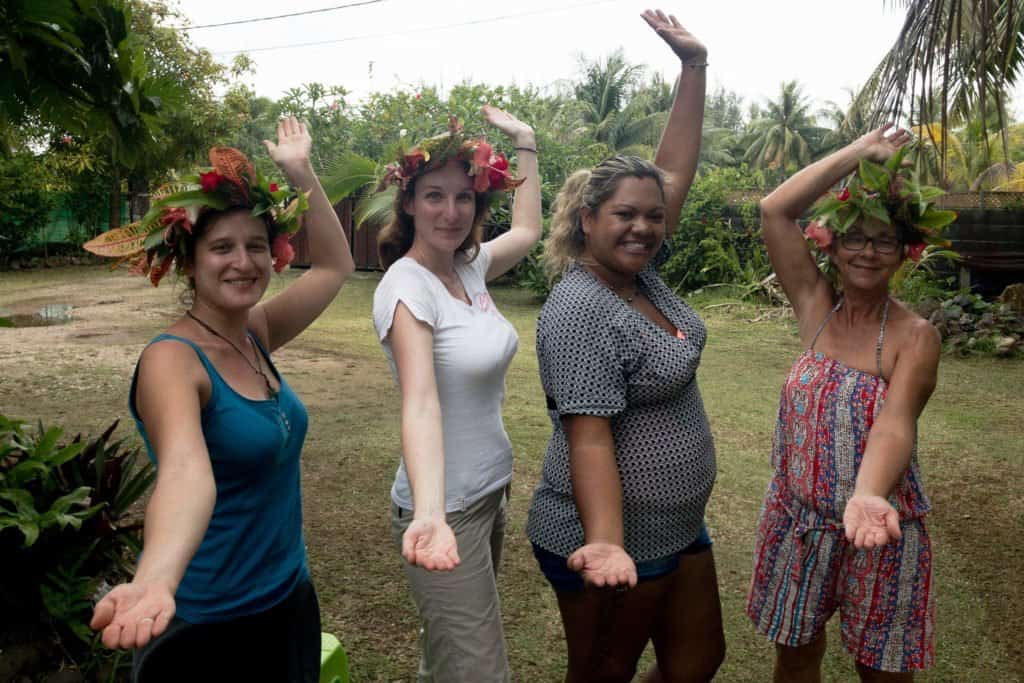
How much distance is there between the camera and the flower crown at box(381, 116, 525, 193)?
94.3 inches

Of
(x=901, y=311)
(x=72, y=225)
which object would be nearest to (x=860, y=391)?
(x=901, y=311)

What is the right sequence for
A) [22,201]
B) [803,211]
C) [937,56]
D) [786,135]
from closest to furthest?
[803,211] → [937,56] → [22,201] → [786,135]

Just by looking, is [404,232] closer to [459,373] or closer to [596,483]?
[459,373]

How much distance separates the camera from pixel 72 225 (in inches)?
795

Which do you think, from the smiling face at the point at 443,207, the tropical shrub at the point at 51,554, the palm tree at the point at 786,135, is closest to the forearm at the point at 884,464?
the smiling face at the point at 443,207

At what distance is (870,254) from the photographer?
2477mm

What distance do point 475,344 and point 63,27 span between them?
4.62ft

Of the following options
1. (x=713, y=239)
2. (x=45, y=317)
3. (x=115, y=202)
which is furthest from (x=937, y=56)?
(x=115, y=202)

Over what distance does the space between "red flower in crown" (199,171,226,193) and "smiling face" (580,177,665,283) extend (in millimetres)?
900

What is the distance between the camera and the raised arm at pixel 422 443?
1708 millimetres

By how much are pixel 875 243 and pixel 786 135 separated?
131ft

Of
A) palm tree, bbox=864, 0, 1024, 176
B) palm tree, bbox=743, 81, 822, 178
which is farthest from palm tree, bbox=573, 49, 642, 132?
palm tree, bbox=864, 0, 1024, 176

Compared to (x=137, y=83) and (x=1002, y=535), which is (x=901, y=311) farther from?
(x=1002, y=535)

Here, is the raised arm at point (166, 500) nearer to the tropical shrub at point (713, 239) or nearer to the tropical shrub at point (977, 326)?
the tropical shrub at point (977, 326)
